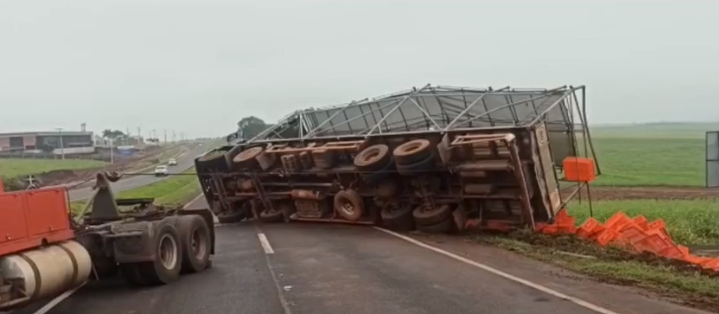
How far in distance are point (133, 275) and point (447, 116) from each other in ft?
39.4

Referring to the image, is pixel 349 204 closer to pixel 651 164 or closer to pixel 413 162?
pixel 413 162

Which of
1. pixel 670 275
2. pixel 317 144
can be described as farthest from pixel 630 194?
pixel 670 275

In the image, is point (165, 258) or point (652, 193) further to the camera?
point (652, 193)

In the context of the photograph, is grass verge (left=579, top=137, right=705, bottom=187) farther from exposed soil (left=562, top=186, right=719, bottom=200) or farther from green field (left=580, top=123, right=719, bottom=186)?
exposed soil (left=562, top=186, right=719, bottom=200)

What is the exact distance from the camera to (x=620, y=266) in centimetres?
1241

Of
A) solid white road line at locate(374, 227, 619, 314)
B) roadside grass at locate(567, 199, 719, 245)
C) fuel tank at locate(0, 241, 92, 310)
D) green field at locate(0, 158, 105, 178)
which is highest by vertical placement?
green field at locate(0, 158, 105, 178)

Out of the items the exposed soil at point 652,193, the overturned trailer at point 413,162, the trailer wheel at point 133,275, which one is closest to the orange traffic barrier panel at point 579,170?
the overturned trailer at point 413,162

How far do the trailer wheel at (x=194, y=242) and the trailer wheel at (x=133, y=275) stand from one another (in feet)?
3.92

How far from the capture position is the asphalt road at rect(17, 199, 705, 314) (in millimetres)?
9086

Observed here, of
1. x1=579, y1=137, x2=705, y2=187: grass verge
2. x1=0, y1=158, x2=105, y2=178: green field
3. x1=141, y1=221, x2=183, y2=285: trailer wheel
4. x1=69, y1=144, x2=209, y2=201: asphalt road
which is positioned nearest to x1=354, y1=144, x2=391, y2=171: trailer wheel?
x1=69, y1=144, x2=209, y2=201: asphalt road

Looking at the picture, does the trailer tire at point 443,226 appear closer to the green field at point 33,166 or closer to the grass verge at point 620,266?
the grass verge at point 620,266

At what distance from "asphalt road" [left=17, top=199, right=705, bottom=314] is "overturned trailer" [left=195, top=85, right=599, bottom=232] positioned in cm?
283

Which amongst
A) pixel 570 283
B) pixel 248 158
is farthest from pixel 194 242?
pixel 248 158

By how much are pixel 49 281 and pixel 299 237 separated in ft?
32.2
